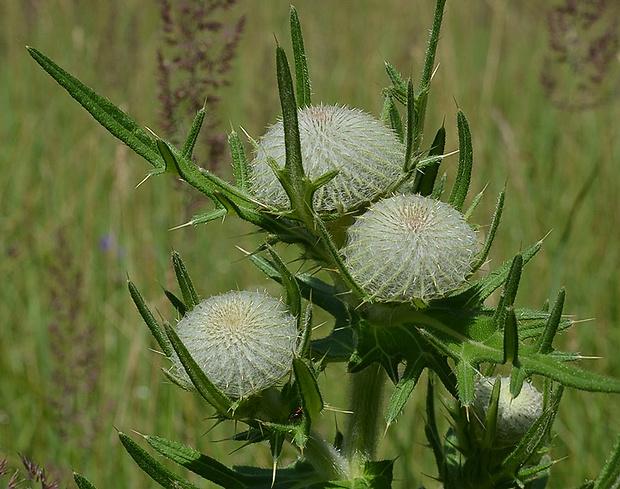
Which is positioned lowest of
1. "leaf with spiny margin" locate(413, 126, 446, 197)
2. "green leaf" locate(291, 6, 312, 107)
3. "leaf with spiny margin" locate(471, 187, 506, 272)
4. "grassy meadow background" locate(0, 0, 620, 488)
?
"grassy meadow background" locate(0, 0, 620, 488)

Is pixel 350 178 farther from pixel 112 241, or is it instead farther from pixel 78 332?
pixel 112 241

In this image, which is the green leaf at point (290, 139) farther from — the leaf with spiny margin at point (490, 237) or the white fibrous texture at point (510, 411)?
the white fibrous texture at point (510, 411)

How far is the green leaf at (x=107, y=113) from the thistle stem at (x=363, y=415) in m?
1.05

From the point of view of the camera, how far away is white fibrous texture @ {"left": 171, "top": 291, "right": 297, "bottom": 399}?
83.2 inches

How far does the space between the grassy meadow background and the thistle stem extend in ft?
1.70

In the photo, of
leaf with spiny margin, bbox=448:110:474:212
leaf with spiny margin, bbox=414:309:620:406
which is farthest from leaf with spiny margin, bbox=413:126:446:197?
leaf with spiny margin, bbox=414:309:620:406

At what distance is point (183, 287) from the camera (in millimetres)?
2438

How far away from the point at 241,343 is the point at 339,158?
25.6 inches

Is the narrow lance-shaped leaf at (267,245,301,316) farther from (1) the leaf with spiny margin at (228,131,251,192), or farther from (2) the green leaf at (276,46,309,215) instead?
(1) the leaf with spiny margin at (228,131,251,192)

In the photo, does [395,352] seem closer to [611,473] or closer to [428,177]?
[428,177]

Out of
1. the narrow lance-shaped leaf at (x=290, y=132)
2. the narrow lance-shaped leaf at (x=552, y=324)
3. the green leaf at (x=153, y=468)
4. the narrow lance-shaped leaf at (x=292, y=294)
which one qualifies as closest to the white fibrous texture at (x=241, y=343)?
the narrow lance-shaped leaf at (x=292, y=294)

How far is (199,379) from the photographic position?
201 cm

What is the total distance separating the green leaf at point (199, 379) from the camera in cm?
193

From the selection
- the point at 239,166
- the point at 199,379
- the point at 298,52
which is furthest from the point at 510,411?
the point at 298,52
